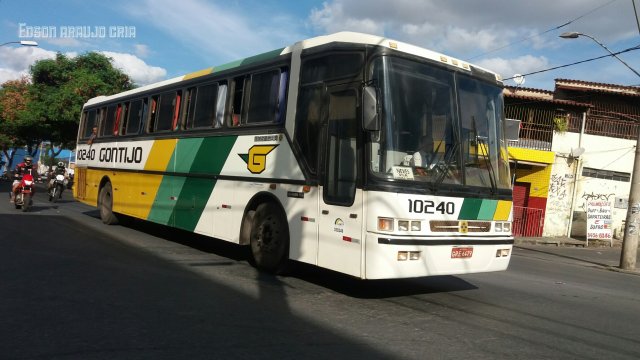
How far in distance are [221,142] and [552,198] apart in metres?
18.5

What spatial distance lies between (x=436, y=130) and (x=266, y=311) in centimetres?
286

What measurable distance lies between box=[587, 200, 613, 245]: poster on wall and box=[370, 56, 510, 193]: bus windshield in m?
15.7

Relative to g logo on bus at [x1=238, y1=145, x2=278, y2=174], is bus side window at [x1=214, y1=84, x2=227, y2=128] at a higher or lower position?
higher

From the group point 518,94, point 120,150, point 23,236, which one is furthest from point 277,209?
point 518,94

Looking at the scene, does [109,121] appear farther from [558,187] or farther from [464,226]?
[558,187]

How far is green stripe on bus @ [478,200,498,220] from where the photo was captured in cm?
659

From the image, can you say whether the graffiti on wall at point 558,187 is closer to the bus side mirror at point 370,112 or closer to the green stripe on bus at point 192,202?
the green stripe on bus at point 192,202

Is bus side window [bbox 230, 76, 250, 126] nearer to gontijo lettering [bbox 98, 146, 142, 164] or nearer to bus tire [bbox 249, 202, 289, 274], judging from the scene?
bus tire [bbox 249, 202, 289, 274]

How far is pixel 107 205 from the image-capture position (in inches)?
500

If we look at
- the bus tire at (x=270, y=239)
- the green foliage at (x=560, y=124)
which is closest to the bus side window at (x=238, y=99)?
the bus tire at (x=270, y=239)

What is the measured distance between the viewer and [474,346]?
4.74 m

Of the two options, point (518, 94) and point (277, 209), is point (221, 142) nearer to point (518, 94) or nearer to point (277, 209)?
→ point (277, 209)

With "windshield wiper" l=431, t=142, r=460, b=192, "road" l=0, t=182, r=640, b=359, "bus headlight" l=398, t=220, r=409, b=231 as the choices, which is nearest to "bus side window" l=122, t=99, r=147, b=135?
"road" l=0, t=182, r=640, b=359

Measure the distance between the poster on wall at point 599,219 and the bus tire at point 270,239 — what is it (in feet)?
56.0
